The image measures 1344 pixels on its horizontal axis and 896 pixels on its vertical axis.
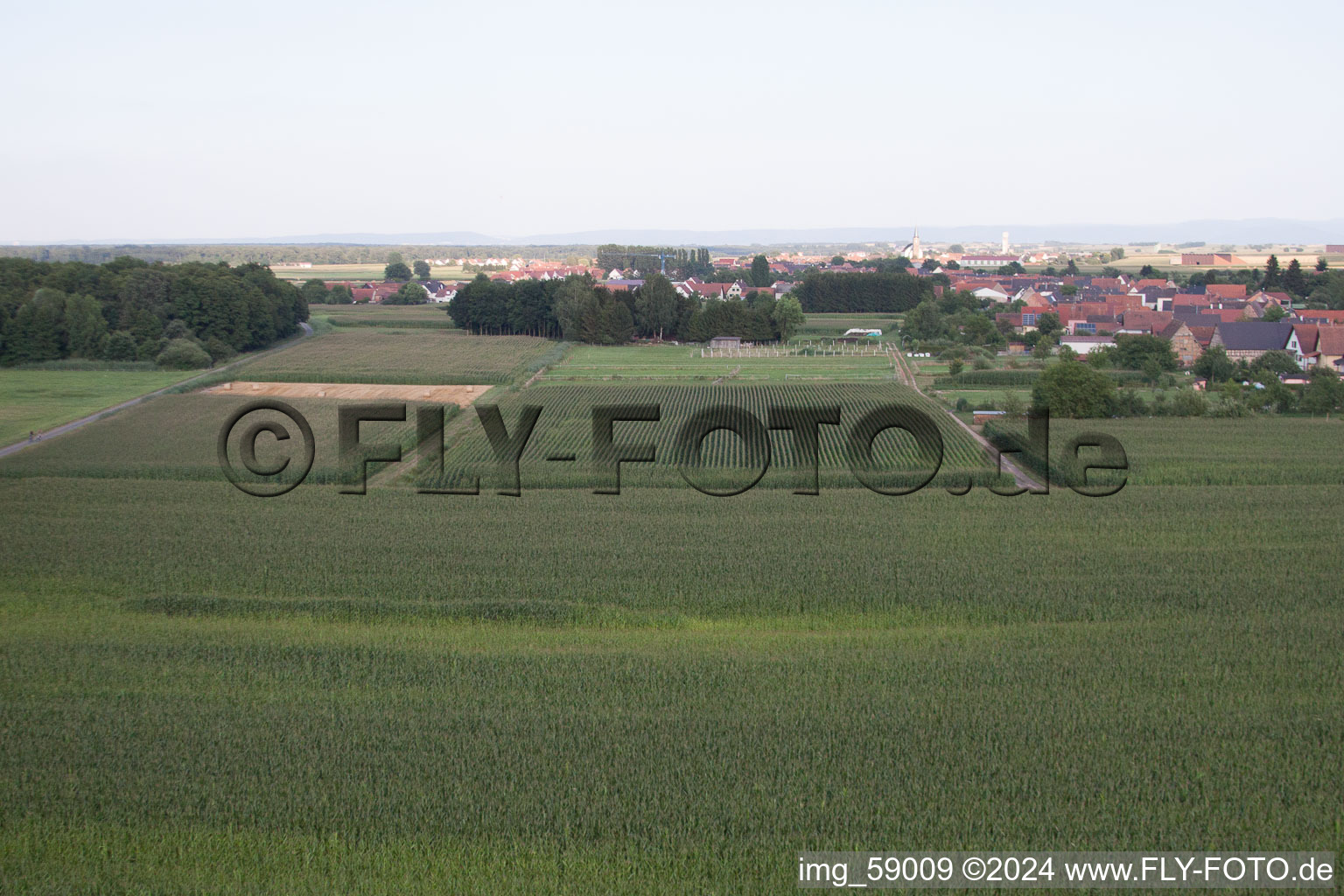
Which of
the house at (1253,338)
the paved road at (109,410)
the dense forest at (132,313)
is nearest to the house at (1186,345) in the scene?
the house at (1253,338)

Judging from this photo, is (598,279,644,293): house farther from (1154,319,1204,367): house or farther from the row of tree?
(1154,319,1204,367): house

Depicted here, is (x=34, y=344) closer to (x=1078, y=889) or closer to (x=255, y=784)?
(x=255, y=784)

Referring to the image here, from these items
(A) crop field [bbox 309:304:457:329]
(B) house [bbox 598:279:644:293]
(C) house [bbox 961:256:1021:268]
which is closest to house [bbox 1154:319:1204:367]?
(B) house [bbox 598:279:644:293]

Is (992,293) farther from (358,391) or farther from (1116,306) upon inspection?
(358,391)

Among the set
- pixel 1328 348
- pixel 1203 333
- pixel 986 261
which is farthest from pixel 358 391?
pixel 986 261

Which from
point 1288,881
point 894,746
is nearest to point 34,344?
point 894,746
